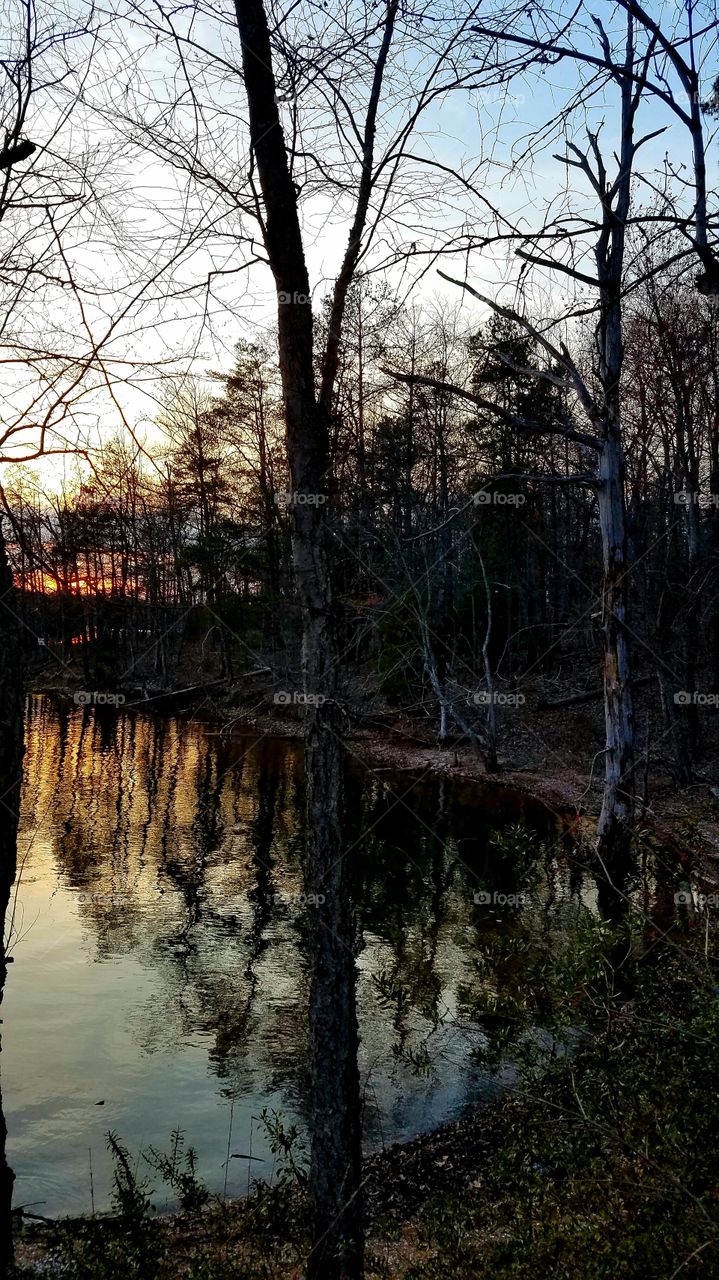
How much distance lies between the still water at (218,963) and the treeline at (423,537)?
4.00ft

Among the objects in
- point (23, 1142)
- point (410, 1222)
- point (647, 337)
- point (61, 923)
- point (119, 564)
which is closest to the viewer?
point (119, 564)

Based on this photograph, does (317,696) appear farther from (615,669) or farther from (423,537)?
(615,669)

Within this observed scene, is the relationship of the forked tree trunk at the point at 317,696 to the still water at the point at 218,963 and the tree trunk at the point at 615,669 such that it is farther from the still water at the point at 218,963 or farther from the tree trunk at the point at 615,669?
the tree trunk at the point at 615,669

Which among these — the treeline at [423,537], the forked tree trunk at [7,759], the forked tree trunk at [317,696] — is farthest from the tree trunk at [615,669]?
the forked tree trunk at [7,759]

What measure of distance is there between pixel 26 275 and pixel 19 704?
95.6 inches

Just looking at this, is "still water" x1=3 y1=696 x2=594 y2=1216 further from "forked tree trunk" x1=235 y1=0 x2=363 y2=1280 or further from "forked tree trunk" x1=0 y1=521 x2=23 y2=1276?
"forked tree trunk" x1=0 y1=521 x2=23 y2=1276

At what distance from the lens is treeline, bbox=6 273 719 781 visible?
15.2 ft

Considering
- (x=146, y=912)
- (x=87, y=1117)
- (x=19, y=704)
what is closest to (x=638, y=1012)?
(x=19, y=704)

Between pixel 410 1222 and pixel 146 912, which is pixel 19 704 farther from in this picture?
pixel 146 912

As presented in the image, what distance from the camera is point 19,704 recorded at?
5.43 metres

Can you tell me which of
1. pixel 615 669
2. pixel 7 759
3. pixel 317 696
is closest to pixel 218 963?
pixel 615 669

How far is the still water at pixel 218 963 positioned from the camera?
→ 8641mm

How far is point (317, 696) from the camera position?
16.7ft

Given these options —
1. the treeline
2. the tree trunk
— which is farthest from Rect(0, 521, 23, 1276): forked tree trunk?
the tree trunk
